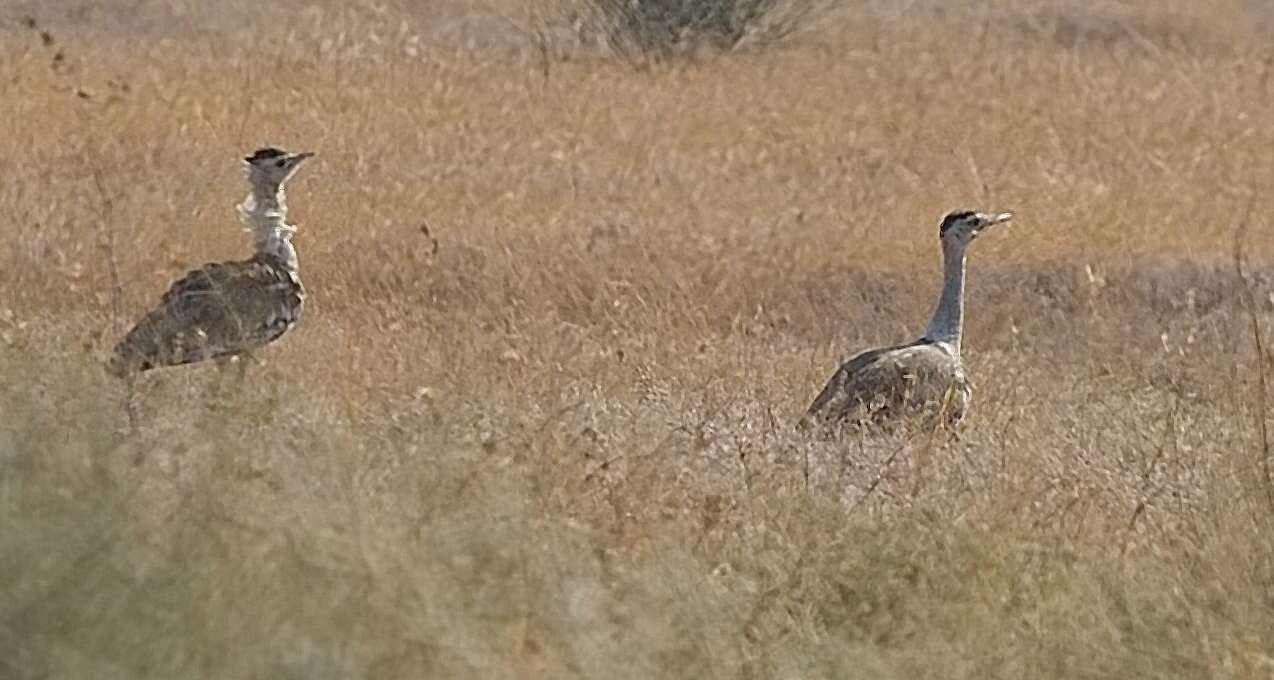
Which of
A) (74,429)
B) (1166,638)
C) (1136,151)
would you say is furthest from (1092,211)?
(74,429)

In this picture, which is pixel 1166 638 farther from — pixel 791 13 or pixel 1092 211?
pixel 791 13

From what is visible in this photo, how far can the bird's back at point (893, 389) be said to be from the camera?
8.31 m

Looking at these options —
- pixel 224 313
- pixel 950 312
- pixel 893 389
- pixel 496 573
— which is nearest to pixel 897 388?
pixel 893 389

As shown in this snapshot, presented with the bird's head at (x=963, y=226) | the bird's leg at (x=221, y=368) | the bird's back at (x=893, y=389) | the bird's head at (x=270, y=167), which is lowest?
the bird's back at (x=893, y=389)

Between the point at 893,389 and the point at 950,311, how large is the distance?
3.32 feet

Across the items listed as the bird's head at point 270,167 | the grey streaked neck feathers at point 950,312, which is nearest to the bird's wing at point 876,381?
the grey streaked neck feathers at point 950,312

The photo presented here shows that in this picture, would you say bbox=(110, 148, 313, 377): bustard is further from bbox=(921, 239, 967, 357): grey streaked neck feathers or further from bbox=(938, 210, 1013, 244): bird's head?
bbox=(938, 210, 1013, 244): bird's head

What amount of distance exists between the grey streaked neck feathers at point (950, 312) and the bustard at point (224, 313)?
7.61ft

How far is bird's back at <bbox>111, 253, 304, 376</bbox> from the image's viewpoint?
771 centimetres

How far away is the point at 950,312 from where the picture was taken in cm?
942

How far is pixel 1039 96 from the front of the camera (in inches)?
750

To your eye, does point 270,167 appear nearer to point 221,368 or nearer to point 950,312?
point 221,368

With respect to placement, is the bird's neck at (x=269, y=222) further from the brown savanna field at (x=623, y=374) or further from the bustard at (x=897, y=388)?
the bustard at (x=897, y=388)

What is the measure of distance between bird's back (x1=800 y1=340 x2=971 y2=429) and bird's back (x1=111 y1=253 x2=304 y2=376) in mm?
1711
